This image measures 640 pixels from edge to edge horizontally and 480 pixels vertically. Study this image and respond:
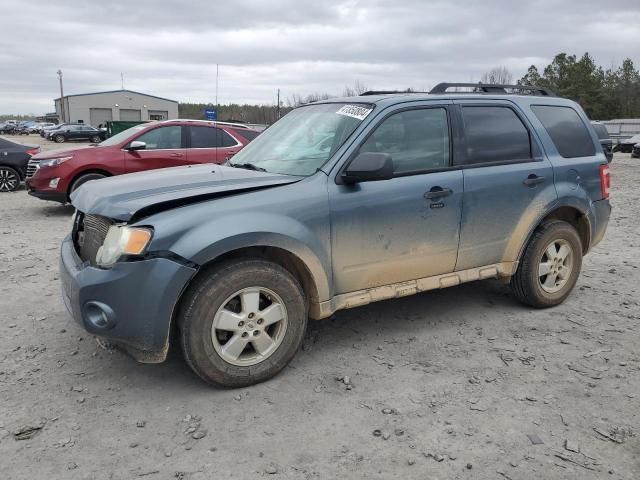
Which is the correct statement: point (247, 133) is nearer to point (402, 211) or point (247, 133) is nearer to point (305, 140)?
point (305, 140)

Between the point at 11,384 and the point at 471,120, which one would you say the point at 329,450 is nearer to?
the point at 11,384

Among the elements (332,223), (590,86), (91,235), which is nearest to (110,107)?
(590,86)

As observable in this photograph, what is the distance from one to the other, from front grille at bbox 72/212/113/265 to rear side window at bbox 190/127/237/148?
620 centimetres

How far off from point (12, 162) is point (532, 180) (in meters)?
12.1

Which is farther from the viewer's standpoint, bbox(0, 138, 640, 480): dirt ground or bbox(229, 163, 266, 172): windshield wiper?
bbox(229, 163, 266, 172): windshield wiper

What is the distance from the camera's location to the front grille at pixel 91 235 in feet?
10.8

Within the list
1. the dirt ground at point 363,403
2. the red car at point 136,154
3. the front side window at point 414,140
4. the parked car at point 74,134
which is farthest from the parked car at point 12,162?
the parked car at point 74,134

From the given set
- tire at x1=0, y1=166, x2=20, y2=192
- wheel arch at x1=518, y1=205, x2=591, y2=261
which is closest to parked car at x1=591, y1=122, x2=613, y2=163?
wheel arch at x1=518, y1=205, x2=591, y2=261

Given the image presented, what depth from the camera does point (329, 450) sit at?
274cm

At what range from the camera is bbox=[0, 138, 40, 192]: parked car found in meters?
12.4

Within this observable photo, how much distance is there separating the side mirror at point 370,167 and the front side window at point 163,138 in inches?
270

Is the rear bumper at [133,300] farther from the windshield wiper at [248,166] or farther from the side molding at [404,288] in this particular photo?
the windshield wiper at [248,166]

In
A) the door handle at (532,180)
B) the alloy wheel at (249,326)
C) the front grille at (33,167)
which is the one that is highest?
the door handle at (532,180)

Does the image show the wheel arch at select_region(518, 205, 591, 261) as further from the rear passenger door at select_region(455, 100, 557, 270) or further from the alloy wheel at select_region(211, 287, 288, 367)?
the alloy wheel at select_region(211, 287, 288, 367)
